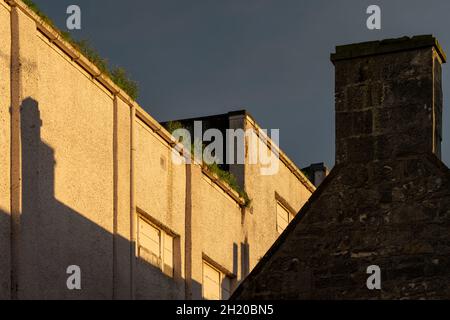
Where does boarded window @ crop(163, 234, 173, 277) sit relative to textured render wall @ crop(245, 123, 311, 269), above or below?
below

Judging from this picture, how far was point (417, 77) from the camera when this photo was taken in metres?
19.4

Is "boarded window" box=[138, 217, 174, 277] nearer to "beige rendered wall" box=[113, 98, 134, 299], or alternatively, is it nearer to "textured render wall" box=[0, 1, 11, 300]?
"beige rendered wall" box=[113, 98, 134, 299]

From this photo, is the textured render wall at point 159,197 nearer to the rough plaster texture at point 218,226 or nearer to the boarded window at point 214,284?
the rough plaster texture at point 218,226

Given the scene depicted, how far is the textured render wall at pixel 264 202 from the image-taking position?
33250mm

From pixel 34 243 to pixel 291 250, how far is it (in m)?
5.28

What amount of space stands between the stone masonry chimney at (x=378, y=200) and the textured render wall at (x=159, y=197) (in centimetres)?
798

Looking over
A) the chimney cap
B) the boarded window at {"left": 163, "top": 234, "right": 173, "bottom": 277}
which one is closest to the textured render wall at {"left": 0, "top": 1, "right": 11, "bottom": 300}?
the chimney cap

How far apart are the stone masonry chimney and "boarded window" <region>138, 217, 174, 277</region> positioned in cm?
824

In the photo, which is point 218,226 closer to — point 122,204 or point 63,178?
point 122,204

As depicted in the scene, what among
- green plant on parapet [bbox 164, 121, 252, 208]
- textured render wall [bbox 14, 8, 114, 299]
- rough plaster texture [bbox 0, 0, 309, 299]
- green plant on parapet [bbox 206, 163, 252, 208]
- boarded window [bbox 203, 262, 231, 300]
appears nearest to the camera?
rough plaster texture [bbox 0, 0, 309, 299]

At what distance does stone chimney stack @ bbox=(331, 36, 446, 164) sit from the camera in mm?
19094

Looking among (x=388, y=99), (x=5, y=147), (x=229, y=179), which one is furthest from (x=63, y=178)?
(x=229, y=179)
